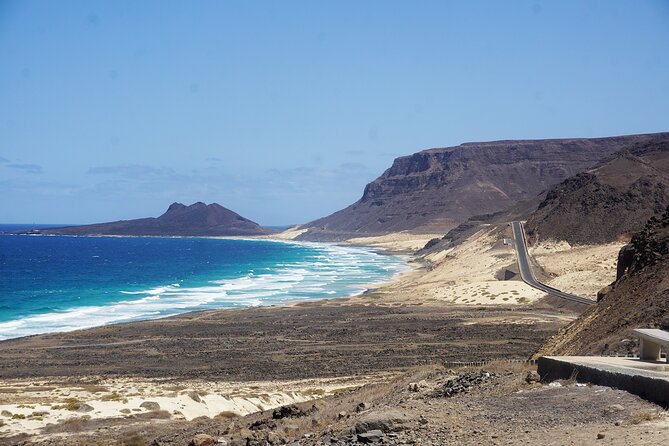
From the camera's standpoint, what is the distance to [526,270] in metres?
71.7

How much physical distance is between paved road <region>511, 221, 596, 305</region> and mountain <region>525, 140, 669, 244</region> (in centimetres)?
166

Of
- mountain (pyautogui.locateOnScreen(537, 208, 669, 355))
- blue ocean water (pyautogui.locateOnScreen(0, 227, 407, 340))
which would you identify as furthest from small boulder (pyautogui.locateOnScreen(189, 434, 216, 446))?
blue ocean water (pyautogui.locateOnScreen(0, 227, 407, 340))

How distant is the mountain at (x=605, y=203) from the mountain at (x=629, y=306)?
5692 centimetres

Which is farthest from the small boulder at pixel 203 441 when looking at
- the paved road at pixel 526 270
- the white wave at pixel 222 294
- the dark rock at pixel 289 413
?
the paved road at pixel 526 270

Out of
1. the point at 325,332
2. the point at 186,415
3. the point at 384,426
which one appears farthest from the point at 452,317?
the point at 384,426

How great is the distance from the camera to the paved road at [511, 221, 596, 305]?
2062 inches

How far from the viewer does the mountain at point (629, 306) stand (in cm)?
1820

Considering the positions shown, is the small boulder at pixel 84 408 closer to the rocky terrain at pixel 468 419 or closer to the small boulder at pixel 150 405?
the small boulder at pixel 150 405

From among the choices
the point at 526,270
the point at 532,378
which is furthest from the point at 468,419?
the point at 526,270

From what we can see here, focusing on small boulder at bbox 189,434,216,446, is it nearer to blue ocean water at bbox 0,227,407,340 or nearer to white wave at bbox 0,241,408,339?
white wave at bbox 0,241,408,339

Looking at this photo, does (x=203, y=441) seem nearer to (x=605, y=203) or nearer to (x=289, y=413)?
(x=289, y=413)

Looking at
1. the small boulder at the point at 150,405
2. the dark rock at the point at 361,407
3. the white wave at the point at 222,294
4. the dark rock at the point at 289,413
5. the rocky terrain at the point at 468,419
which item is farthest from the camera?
the white wave at the point at 222,294

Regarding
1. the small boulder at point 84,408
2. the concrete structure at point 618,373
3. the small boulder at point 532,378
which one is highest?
the concrete structure at point 618,373

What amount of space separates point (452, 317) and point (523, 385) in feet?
116
